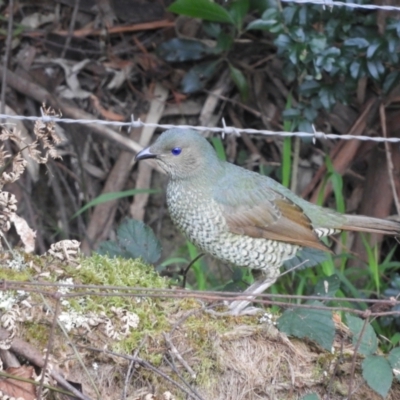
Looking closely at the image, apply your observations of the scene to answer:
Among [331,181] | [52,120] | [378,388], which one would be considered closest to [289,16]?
[331,181]

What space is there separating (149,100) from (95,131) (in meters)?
0.62

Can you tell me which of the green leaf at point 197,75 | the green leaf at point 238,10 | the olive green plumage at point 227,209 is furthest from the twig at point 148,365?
the green leaf at point 197,75

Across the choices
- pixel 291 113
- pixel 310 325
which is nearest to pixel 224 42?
pixel 291 113

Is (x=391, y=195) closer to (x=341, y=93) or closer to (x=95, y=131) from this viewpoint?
(x=341, y=93)

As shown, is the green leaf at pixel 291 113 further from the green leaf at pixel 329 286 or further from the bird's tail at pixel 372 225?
the green leaf at pixel 329 286

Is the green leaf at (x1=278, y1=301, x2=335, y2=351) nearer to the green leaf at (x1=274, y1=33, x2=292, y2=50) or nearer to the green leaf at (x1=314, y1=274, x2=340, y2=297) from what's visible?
the green leaf at (x1=314, y1=274, x2=340, y2=297)

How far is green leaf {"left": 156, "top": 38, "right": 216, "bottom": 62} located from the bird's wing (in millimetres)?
1987

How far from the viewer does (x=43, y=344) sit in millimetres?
3168

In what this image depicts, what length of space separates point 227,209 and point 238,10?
6.93 ft

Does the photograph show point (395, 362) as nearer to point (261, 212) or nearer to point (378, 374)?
point (378, 374)

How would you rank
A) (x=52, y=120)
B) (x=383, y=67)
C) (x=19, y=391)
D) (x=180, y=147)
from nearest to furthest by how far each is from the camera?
(x=19, y=391), (x=52, y=120), (x=180, y=147), (x=383, y=67)

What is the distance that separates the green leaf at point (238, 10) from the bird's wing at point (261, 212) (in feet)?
5.78

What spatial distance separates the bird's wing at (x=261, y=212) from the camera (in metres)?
4.22

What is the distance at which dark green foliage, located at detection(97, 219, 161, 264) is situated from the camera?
162 inches
